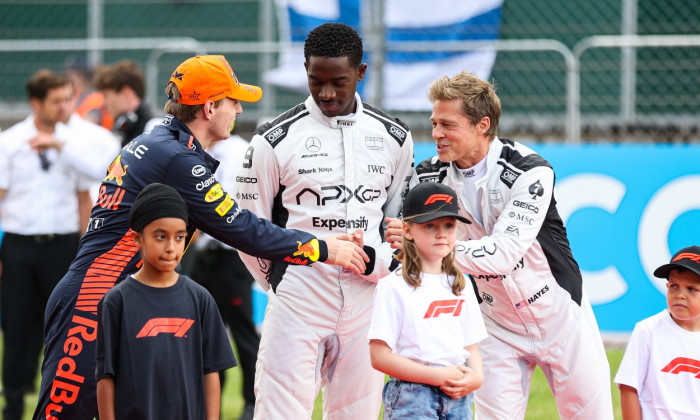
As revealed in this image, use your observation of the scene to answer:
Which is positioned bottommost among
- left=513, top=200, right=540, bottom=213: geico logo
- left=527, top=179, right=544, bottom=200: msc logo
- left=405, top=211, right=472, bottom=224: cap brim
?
left=405, top=211, right=472, bottom=224: cap brim

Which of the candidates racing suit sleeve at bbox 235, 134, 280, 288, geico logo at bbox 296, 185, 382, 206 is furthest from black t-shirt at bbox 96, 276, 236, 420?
geico logo at bbox 296, 185, 382, 206

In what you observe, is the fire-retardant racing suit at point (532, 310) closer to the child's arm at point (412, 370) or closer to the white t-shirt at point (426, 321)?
the white t-shirt at point (426, 321)

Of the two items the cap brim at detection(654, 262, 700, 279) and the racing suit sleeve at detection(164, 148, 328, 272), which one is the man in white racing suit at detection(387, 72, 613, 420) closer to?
the cap brim at detection(654, 262, 700, 279)

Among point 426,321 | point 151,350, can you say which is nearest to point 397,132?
point 426,321

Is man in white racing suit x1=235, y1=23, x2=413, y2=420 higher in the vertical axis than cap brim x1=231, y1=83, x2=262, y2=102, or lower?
lower

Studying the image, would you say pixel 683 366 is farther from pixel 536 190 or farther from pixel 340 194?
pixel 340 194

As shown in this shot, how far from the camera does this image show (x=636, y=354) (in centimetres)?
473

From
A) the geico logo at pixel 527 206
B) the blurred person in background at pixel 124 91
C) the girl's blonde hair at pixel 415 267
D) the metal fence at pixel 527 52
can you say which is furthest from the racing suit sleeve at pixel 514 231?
the metal fence at pixel 527 52

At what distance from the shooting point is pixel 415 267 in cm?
424

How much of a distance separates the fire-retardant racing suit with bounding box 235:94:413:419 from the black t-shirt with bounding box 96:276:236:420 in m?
0.74

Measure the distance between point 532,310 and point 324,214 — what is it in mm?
1093

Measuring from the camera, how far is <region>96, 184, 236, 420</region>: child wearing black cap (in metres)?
3.98

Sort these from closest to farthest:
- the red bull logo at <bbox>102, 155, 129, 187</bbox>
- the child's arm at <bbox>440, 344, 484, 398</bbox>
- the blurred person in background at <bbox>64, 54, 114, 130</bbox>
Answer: the child's arm at <bbox>440, 344, 484, 398</bbox> < the red bull logo at <bbox>102, 155, 129, 187</bbox> < the blurred person in background at <bbox>64, 54, 114, 130</bbox>

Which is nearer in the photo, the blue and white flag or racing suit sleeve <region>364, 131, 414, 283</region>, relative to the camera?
racing suit sleeve <region>364, 131, 414, 283</region>
